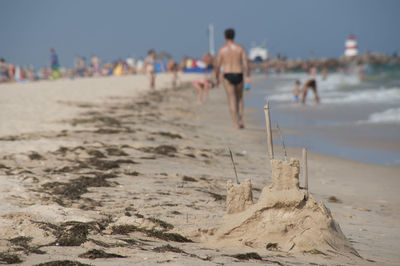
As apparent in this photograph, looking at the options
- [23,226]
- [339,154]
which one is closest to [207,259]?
[23,226]

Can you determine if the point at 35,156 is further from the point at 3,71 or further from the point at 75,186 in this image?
the point at 3,71

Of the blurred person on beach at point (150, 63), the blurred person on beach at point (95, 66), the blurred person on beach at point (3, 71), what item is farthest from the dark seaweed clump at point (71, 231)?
the blurred person on beach at point (95, 66)

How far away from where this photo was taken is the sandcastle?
3.60m

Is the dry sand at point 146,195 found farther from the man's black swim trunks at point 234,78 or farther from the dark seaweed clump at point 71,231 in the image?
the man's black swim trunks at point 234,78

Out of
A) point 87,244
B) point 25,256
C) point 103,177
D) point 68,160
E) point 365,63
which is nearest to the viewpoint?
point 25,256

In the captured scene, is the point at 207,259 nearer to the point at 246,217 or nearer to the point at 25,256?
the point at 246,217

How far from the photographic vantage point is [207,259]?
3381 mm

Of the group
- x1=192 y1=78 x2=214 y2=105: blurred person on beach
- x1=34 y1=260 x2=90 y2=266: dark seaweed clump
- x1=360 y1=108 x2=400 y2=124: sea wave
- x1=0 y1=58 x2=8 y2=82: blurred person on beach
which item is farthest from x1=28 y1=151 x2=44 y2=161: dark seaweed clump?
x1=0 y1=58 x2=8 y2=82: blurred person on beach

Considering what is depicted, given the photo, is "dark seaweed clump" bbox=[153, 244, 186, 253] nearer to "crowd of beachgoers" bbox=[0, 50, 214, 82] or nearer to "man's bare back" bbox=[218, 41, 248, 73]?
"man's bare back" bbox=[218, 41, 248, 73]

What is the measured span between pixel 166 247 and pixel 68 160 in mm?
3400

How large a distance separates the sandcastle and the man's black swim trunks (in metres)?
7.06

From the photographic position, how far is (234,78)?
1074cm

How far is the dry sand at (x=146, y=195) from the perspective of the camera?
3510 millimetres

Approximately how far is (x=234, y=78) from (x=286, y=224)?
7231 millimetres
